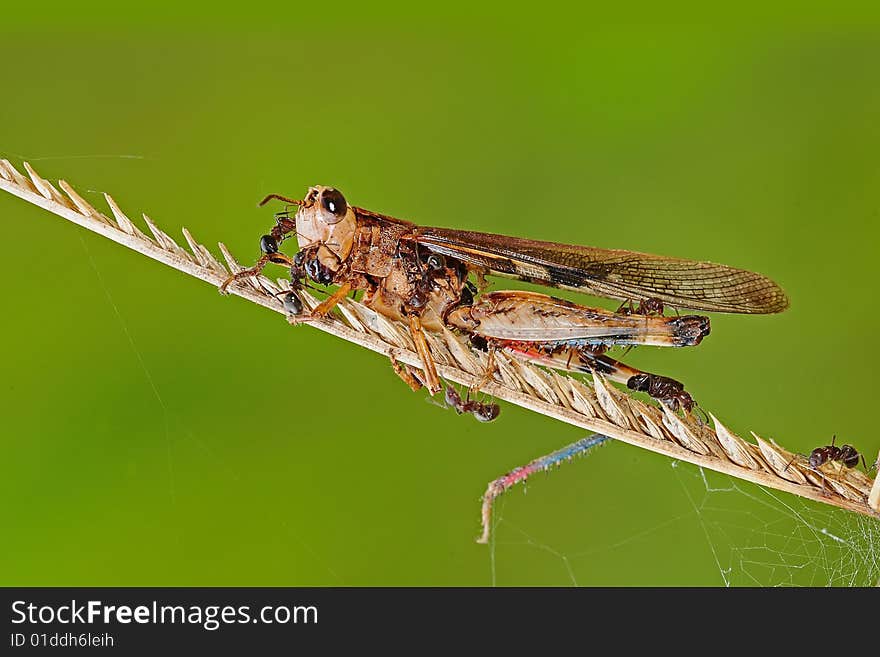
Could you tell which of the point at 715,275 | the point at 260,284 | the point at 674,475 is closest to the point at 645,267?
the point at 715,275

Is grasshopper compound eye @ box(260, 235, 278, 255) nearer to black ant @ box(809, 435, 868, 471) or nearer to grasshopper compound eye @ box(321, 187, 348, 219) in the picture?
grasshopper compound eye @ box(321, 187, 348, 219)

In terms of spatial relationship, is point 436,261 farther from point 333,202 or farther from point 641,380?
point 641,380

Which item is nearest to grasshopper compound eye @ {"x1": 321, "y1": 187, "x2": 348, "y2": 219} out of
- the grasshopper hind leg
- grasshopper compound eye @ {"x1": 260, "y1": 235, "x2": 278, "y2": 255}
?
grasshopper compound eye @ {"x1": 260, "y1": 235, "x2": 278, "y2": 255}

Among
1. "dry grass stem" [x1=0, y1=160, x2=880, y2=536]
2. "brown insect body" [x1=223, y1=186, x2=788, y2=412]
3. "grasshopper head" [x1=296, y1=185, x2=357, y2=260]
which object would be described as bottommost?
"dry grass stem" [x1=0, y1=160, x2=880, y2=536]

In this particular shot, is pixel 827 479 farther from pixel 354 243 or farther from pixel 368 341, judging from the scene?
pixel 354 243

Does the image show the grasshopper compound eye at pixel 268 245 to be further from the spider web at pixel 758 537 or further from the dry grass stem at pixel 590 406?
the spider web at pixel 758 537

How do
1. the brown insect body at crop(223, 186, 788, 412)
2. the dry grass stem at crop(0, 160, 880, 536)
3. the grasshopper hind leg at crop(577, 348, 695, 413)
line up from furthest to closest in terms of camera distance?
the brown insect body at crop(223, 186, 788, 412)
the grasshopper hind leg at crop(577, 348, 695, 413)
the dry grass stem at crop(0, 160, 880, 536)
